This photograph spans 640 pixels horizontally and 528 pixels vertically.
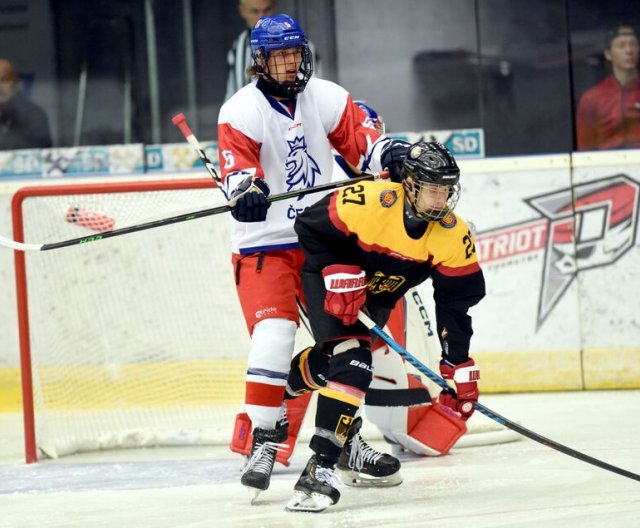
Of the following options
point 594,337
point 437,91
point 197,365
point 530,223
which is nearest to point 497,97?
point 437,91

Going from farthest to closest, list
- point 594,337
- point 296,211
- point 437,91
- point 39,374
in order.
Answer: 1. point 437,91
2. point 594,337
3. point 39,374
4. point 296,211

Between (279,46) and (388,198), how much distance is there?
0.60m

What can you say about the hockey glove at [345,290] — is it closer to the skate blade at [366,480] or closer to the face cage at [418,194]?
the face cage at [418,194]

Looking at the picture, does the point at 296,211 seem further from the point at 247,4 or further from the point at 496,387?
the point at 247,4

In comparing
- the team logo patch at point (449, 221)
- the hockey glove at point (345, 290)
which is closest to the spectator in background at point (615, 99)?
the team logo patch at point (449, 221)

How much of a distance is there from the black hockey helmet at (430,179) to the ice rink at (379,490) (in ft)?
2.56

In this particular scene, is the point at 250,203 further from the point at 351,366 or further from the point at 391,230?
the point at 351,366

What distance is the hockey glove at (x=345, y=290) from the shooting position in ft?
11.8

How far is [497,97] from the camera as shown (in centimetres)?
593

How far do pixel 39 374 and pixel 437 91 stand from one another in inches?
85.5

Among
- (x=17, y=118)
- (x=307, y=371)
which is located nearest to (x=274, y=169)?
(x=307, y=371)

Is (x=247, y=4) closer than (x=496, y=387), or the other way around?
(x=496, y=387)

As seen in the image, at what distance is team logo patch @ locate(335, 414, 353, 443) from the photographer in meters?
3.58

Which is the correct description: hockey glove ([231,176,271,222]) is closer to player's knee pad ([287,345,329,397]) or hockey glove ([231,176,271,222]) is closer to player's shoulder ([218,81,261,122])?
player's shoulder ([218,81,261,122])
